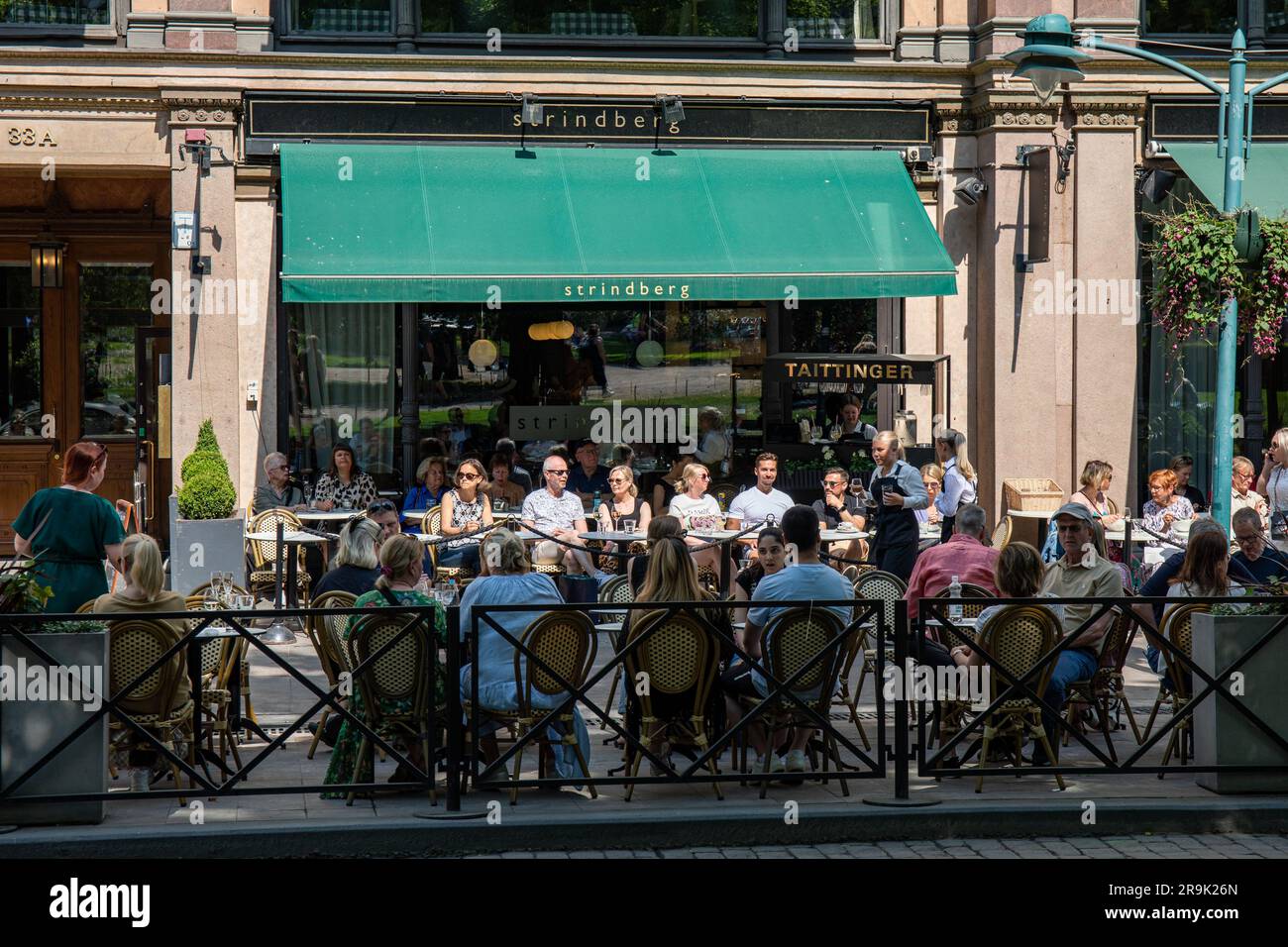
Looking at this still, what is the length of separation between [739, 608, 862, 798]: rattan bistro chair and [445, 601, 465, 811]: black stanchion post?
59.2 inches

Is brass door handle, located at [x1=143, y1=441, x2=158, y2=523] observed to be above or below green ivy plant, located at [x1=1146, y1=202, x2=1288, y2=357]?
below

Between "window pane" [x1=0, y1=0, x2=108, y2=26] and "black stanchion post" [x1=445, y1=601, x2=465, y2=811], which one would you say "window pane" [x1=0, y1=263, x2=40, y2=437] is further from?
"black stanchion post" [x1=445, y1=601, x2=465, y2=811]

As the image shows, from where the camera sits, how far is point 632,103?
52.0 feet

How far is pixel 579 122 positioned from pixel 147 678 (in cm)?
977

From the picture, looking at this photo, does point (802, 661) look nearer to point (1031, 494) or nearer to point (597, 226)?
point (597, 226)

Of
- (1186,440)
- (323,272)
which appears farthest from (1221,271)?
(323,272)

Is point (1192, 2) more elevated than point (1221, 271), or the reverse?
point (1192, 2)

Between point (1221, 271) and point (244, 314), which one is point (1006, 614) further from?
point (244, 314)

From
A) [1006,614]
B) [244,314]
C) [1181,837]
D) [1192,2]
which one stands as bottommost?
[1181,837]

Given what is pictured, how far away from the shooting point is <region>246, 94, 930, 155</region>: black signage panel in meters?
Answer: 15.3

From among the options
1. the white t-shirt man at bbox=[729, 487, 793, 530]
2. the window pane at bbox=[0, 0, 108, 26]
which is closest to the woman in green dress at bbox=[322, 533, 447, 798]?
the white t-shirt man at bbox=[729, 487, 793, 530]

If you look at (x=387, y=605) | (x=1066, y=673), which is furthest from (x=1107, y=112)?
(x=387, y=605)

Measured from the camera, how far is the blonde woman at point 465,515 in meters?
13.0

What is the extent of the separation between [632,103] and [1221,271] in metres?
6.38
